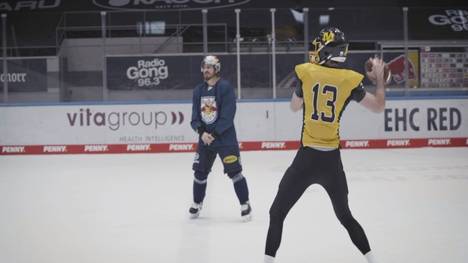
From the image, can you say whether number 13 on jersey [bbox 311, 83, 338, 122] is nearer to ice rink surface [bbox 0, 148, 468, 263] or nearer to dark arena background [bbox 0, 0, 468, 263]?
ice rink surface [bbox 0, 148, 468, 263]

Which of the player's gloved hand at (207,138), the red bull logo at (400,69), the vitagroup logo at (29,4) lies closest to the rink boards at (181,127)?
the red bull logo at (400,69)

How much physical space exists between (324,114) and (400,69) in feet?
31.5

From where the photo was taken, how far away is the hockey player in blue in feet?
20.6

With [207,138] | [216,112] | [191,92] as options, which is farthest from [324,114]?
[191,92]

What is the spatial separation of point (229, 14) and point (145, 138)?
3.36 metres

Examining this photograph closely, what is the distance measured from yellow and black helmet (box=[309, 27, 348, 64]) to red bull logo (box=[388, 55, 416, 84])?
9432 millimetres

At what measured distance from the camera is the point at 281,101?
516 inches

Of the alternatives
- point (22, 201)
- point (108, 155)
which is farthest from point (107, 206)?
point (108, 155)

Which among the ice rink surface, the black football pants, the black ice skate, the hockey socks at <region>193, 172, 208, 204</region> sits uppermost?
the black football pants

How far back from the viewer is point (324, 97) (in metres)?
3.92

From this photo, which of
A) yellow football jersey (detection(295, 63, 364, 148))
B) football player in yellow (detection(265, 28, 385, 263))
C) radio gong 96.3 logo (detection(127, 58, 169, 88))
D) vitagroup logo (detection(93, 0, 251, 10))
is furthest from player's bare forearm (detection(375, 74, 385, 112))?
vitagroup logo (detection(93, 0, 251, 10))

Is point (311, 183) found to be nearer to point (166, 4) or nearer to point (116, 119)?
point (116, 119)

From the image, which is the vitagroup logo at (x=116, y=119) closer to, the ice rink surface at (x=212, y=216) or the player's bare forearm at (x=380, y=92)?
the ice rink surface at (x=212, y=216)

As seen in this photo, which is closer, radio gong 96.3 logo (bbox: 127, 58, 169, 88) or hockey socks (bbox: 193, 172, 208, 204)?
hockey socks (bbox: 193, 172, 208, 204)
